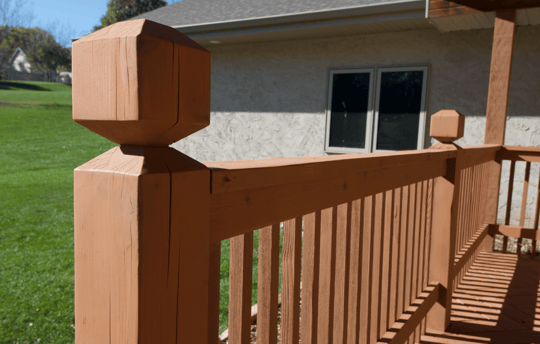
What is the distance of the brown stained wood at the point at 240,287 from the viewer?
1066 millimetres

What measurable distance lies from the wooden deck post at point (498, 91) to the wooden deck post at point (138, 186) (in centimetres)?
534

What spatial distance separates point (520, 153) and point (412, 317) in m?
3.50

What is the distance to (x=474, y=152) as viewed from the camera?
3.64 meters

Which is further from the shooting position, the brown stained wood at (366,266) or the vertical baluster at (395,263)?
the vertical baluster at (395,263)

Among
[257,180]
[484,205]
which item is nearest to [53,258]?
[257,180]

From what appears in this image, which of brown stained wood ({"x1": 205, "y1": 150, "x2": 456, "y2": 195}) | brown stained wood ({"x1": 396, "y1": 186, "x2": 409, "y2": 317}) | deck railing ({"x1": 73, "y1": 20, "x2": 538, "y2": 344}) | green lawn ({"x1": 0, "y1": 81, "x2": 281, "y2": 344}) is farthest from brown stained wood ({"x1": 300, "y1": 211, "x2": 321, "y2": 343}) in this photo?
green lawn ({"x1": 0, "y1": 81, "x2": 281, "y2": 344})

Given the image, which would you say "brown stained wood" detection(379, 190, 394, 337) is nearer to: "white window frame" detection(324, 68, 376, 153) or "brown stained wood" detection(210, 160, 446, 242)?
"brown stained wood" detection(210, 160, 446, 242)

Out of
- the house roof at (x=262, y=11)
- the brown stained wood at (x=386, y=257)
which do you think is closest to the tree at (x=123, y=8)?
the house roof at (x=262, y=11)

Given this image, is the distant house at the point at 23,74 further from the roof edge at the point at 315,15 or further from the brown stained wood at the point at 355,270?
the brown stained wood at the point at 355,270

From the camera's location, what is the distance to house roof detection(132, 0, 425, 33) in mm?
6300

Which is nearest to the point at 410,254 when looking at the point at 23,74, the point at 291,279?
the point at 291,279

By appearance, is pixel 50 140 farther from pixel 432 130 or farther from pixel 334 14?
pixel 432 130

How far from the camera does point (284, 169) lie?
3.59ft

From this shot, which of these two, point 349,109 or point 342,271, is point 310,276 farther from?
point 349,109
